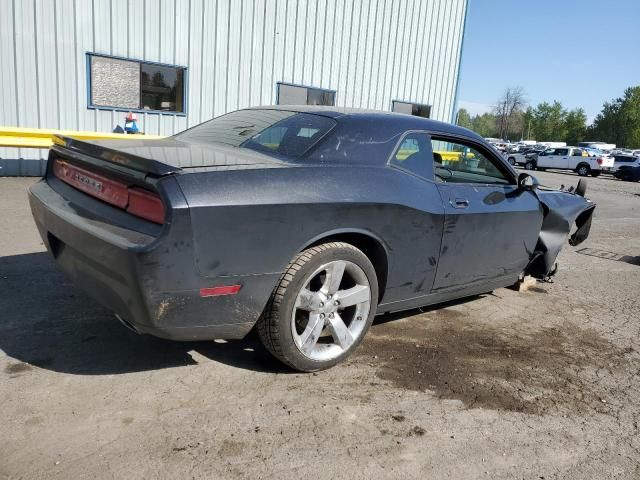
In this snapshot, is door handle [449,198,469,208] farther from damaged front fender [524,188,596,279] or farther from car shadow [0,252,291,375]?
car shadow [0,252,291,375]

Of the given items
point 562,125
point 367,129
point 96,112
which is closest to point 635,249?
point 367,129

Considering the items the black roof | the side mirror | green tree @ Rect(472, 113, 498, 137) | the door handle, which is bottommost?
the door handle

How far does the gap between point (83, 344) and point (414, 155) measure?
8.04ft

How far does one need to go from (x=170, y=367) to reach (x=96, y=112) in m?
9.14

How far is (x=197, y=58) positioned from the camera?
38.4 feet

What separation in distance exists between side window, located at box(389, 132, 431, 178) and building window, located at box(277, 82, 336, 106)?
1028cm

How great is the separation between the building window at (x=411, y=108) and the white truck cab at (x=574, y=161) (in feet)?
61.0

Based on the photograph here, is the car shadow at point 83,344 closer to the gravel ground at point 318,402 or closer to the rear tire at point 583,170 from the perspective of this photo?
the gravel ground at point 318,402

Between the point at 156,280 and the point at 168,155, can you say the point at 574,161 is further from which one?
the point at 156,280

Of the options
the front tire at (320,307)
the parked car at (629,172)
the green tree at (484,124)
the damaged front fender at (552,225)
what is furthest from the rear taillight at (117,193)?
the green tree at (484,124)

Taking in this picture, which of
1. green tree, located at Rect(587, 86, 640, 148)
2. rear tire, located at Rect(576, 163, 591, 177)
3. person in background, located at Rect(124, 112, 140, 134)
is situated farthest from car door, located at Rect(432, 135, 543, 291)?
green tree, located at Rect(587, 86, 640, 148)

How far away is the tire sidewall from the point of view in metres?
2.78

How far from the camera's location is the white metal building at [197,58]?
9.88m

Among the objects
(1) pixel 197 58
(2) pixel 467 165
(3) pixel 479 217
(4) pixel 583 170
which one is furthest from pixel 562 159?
(3) pixel 479 217
